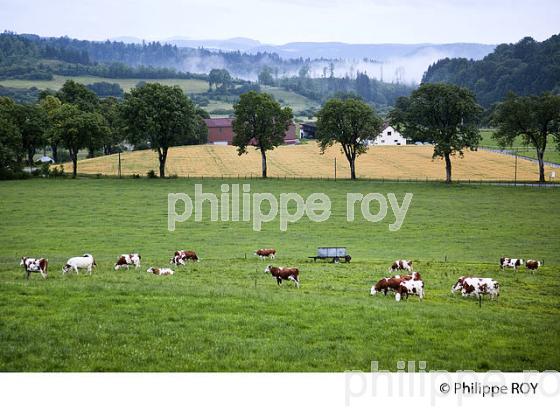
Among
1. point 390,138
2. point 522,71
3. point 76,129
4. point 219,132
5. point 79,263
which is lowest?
point 79,263

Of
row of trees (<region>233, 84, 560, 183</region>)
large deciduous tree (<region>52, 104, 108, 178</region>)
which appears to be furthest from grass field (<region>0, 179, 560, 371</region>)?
large deciduous tree (<region>52, 104, 108, 178</region>)

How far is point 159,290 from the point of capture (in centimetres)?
2122

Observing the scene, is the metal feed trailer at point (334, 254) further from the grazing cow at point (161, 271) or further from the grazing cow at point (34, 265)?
the grazing cow at point (34, 265)

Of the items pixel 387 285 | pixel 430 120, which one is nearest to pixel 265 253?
pixel 387 285

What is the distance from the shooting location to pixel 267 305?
63.2 ft

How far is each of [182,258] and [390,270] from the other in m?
10.5

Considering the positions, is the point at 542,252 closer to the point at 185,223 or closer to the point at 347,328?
the point at 347,328

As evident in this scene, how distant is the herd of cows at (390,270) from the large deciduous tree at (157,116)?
4896cm

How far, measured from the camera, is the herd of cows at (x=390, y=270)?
2233 centimetres

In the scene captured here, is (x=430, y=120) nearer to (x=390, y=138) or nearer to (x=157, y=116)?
(x=157, y=116)

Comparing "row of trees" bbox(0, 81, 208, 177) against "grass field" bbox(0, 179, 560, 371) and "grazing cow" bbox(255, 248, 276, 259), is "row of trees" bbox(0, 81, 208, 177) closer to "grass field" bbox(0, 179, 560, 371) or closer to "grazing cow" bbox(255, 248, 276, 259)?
"grass field" bbox(0, 179, 560, 371)

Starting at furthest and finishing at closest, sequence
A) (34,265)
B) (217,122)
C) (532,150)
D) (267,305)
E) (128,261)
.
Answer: (217,122)
(532,150)
(128,261)
(34,265)
(267,305)

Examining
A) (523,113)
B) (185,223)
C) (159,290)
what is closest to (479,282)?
(159,290)

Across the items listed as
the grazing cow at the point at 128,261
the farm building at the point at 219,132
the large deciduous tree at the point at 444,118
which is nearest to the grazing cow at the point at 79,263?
the grazing cow at the point at 128,261
